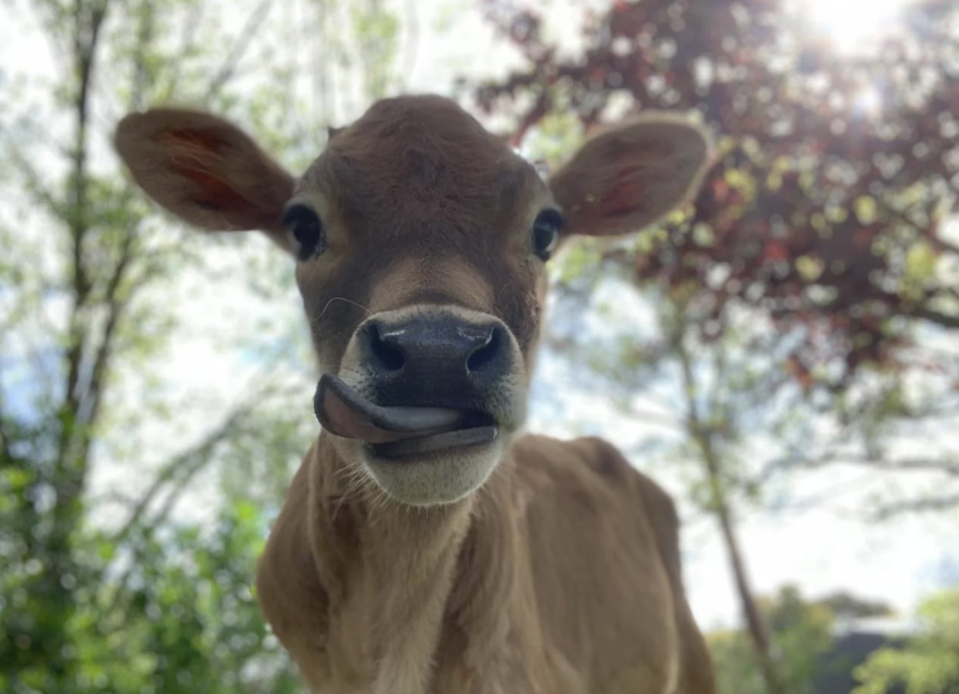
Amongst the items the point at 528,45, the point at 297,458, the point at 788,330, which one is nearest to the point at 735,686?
the point at 297,458

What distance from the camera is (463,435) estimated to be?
1.84 meters

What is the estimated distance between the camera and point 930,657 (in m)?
12.1

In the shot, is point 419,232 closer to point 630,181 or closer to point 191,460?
point 630,181

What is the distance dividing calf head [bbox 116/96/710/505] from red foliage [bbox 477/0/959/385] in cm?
170

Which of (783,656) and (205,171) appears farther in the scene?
(783,656)

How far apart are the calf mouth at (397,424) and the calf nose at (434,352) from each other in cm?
7

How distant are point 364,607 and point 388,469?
32.3 inches

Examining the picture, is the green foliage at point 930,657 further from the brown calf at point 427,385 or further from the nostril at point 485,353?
the nostril at point 485,353

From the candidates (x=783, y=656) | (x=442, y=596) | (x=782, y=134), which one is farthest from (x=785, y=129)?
(x=783, y=656)

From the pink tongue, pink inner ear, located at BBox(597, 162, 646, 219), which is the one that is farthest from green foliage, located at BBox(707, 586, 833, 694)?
the pink tongue

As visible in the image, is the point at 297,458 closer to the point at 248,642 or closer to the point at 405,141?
the point at 248,642

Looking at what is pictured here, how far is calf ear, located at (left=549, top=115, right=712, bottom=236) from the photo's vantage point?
323 centimetres

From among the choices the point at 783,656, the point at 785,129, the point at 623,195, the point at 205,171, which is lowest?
the point at 783,656

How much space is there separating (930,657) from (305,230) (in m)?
13.0
